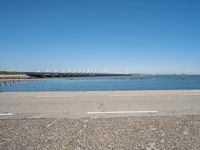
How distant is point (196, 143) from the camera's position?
390 centimetres

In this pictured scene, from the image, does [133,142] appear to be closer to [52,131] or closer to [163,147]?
[163,147]

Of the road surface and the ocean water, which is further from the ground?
the road surface

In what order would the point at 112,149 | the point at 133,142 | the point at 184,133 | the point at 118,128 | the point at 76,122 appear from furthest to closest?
the point at 76,122
the point at 118,128
the point at 184,133
the point at 133,142
the point at 112,149

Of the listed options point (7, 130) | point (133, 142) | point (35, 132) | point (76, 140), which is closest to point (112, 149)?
point (133, 142)

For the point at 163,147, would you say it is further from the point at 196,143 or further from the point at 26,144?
the point at 26,144

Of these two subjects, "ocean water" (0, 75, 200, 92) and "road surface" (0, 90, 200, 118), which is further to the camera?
"ocean water" (0, 75, 200, 92)

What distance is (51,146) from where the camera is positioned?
380 centimetres

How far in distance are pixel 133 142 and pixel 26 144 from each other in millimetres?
2131

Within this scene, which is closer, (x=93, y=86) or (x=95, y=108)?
(x=95, y=108)

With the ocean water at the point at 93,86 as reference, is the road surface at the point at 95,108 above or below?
above

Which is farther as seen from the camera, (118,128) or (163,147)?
(118,128)

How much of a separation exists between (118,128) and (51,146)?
1.79 metres

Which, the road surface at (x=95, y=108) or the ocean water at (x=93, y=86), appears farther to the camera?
the ocean water at (x=93, y=86)

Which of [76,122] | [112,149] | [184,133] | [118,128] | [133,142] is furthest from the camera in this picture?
[76,122]
